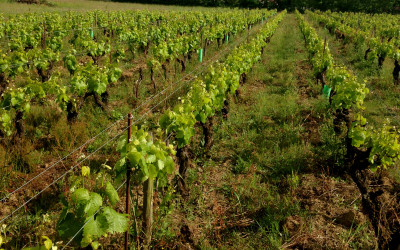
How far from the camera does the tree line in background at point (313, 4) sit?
5134 centimetres

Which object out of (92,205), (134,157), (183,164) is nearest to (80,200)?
(92,205)

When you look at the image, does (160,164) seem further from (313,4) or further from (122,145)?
(313,4)

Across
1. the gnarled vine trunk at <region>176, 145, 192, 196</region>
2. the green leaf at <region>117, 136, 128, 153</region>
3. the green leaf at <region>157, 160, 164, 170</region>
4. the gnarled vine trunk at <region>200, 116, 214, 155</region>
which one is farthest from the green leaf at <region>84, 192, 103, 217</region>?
the gnarled vine trunk at <region>200, 116, 214, 155</region>

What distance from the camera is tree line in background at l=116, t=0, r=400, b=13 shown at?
51344 millimetres

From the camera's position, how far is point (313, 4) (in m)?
55.7

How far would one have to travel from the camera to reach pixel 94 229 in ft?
7.59

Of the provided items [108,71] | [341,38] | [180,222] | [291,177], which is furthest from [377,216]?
[341,38]

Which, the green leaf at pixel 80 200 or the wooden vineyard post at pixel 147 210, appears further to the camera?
the wooden vineyard post at pixel 147 210

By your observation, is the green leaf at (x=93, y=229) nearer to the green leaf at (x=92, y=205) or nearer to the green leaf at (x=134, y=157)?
the green leaf at (x=92, y=205)

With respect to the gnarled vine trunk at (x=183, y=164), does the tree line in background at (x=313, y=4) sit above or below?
above

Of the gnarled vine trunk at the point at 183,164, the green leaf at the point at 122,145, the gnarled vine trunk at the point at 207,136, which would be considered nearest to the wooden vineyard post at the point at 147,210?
the green leaf at the point at 122,145

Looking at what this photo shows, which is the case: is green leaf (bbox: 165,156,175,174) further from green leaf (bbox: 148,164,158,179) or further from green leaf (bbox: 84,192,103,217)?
green leaf (bbox: 84,192,103,217)

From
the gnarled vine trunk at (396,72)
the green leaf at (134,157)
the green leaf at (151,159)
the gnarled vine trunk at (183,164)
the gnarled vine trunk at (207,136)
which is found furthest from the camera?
the gnarled vine trunk at (396,72)

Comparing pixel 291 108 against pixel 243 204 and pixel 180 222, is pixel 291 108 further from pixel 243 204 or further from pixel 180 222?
pixel 180 222
